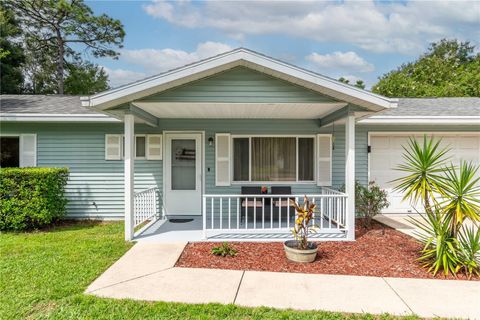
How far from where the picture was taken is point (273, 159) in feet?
25.7

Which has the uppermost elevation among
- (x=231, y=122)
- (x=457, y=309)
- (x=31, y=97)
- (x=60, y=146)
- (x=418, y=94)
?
(x=418, y=94)

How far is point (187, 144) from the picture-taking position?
25.5ft

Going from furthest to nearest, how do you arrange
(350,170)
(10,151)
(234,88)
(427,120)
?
(10,151) < (427,120) < (350,170) < (234,88)

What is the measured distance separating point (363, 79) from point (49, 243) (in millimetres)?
28475

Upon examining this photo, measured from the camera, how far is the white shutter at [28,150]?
7.67 meters

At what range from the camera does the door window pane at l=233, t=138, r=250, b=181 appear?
7.82 meters

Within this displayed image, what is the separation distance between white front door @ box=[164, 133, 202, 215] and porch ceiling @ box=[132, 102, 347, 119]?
73 centimetres

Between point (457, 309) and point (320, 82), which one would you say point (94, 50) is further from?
point (457, 309)

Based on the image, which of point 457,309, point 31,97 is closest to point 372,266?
point 457,309

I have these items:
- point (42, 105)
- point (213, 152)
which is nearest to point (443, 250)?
point (213, 152)

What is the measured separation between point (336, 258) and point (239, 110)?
3.50 metres

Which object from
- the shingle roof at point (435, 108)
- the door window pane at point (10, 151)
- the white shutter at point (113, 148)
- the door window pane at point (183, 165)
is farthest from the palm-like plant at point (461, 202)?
the door window pane at point (10, 151)

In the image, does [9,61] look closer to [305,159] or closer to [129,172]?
[129,172]

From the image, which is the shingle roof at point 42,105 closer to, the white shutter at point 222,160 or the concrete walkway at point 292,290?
the white shutter at point 222,160
